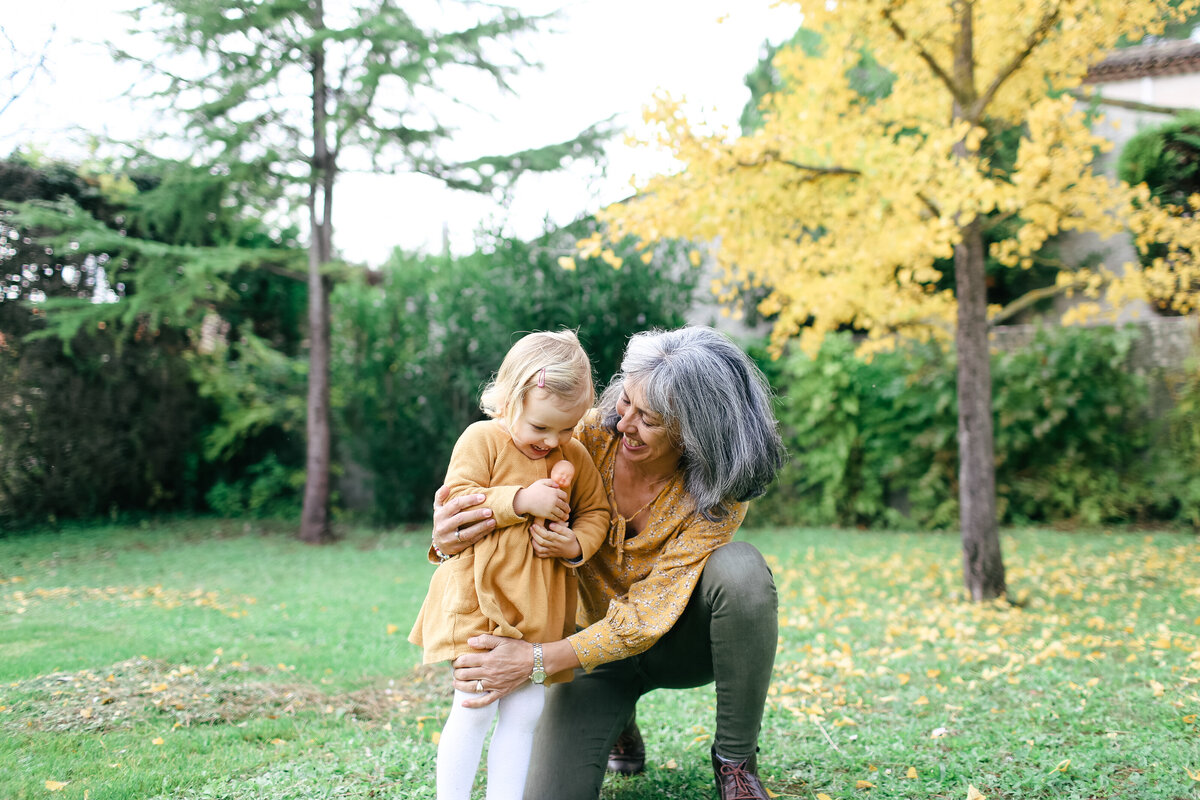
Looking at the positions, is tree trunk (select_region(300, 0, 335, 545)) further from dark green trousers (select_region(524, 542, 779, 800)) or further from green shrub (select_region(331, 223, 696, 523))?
dark green trousers (select_region(524, 542, 779, 800))

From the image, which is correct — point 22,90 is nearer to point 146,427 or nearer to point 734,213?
point 734,213

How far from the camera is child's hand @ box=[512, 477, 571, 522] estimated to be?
6.16 feet

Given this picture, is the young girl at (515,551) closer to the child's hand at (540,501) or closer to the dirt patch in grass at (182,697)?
the child's hand at (540,501)

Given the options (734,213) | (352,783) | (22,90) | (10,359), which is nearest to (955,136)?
(734,213)

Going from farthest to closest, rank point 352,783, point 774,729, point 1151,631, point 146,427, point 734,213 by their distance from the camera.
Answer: point 146,427, point 734,213, point 1151,631, point 774,729, point 352,783

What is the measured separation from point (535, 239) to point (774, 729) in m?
6.30

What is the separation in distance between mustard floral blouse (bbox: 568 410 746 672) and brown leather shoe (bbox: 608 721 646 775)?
1.36ft

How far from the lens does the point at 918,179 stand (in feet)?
14.0

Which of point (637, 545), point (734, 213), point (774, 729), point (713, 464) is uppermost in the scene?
point (734, 213)

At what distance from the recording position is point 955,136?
13.8 ft

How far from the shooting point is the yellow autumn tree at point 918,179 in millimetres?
4430

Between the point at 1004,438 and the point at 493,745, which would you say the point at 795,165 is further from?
the point at 1004,438

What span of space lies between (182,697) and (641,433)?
2.14 metres

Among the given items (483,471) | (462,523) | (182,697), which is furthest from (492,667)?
(182,697)
